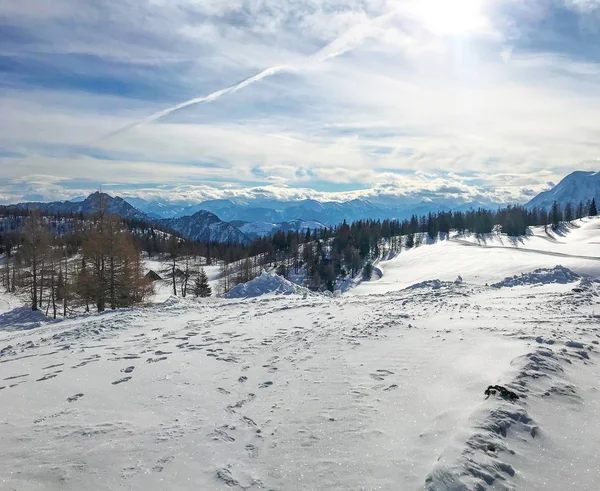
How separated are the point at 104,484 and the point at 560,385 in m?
8.02

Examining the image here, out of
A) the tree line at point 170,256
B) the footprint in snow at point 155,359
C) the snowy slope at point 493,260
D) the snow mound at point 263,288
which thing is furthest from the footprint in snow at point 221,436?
the snowy slope at point 493,260

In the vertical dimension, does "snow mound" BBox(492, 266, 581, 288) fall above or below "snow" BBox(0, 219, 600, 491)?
below

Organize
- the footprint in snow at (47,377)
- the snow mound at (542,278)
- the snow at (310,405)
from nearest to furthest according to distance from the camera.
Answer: the snow at (310,405), the footprint in snow at (47,377), the snow mound at (542,278)

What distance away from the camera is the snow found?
523 centimetres

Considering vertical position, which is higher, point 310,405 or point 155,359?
point 310,405

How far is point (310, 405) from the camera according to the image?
7.30 m

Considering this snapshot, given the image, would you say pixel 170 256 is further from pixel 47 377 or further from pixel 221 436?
pixel 221 436

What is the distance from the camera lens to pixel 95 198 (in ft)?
94.7

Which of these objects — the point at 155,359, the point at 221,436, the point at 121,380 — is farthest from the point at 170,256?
the point at 221,436

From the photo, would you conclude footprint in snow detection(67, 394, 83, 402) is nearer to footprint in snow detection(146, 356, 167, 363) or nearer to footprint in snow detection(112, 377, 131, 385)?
footprint in snow detection(112, 377, 131, 385)

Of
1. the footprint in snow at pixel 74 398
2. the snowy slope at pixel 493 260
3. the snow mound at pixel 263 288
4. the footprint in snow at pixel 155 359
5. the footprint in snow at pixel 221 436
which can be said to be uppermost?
the footprint in snow at pixel 221 436

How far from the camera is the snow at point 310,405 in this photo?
17.1 feet

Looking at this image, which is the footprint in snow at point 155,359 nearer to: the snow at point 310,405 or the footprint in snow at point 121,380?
the snow at point 310,405

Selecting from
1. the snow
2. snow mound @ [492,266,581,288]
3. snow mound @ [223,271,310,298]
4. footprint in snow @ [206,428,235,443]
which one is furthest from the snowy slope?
footprint in snow @ [206,428,235,443]
